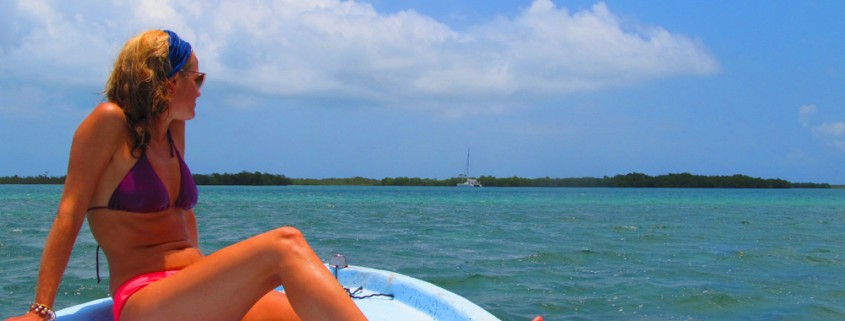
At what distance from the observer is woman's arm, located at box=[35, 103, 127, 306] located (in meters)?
2.17

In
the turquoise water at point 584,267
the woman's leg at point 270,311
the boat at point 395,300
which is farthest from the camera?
the turquoise water at point 584,267

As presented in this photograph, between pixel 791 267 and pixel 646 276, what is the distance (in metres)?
2.85

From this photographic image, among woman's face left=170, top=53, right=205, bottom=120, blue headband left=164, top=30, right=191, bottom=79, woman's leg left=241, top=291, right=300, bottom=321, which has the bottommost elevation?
woman's leg left=241, top=291, right=300, bottom=321

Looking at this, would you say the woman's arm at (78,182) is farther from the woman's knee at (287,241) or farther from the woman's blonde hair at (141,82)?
the woman's knee at (287,241)

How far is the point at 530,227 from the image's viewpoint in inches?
704

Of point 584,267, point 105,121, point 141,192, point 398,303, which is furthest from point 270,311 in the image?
point 584,267

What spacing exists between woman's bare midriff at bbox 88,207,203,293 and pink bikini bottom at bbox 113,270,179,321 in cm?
3

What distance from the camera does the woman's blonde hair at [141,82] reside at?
234cm

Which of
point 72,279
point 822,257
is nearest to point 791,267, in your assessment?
point 822,257

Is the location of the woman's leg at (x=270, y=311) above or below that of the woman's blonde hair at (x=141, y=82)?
below

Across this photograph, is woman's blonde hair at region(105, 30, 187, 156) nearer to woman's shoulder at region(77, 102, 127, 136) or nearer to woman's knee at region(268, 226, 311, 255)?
woman's shoulder at region(77, 102, 127, 136)

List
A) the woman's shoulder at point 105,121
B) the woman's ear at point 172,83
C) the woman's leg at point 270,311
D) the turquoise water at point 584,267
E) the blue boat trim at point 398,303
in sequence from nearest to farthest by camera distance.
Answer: the woman's shoulder at point 105,121, the woman's ear at point 172,83, the woman's leg at point 270,311, the blue boat trim at point 398,303, the turquoise water at point 584,267

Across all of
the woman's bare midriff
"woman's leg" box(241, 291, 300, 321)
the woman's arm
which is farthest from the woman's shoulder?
"woman's leg" box(241, 291, 300, 321)

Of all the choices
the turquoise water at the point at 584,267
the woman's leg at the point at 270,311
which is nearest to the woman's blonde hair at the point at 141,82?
the woman's leg at the point at 270,311
